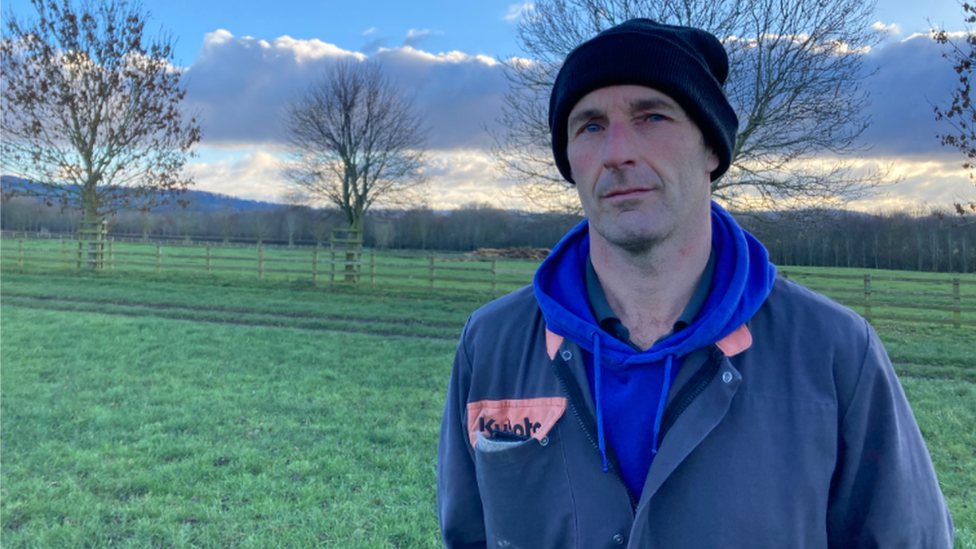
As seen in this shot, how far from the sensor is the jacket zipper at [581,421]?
51.3 inches

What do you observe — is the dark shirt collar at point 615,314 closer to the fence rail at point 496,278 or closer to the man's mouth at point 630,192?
the man's mouth at point 630,192

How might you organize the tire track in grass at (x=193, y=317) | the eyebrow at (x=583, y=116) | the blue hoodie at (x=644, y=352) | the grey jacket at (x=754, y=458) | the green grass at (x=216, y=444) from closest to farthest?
the grey jacket at (x=754, y=458), the blue hoodie at (x=644, y=352), the eyebrow at (x=583, y=116), the green grass at (x=216, y=444), the tire track in grass at (x=193, y=317)

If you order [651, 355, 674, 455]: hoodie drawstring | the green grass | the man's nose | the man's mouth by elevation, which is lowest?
the green grass

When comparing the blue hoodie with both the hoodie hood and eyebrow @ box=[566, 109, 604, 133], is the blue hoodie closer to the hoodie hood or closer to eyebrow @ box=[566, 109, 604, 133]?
the hoodie hood

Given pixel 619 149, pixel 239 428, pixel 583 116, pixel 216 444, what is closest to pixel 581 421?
pixel 619 149

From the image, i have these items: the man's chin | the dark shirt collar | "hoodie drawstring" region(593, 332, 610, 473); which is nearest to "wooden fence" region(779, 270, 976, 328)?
the dark shirt collar

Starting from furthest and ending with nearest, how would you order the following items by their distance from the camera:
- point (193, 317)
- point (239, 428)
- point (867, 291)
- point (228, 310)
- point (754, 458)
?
point (867, 291)
point (228, 310)
point (193, 317)
point (239, 428)
point (754, 458)

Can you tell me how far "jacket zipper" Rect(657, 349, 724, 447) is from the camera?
1.29m

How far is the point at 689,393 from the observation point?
1.30m

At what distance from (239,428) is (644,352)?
5.31m

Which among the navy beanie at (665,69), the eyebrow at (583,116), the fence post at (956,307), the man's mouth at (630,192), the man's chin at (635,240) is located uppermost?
the navy beanie at (665,69)

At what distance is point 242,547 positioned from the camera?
11.8 ft

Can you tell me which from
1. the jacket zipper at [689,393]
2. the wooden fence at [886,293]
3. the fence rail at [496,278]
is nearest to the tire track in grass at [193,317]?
the fence rail at [496,278]

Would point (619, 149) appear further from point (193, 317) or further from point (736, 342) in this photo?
point (193, 317)
